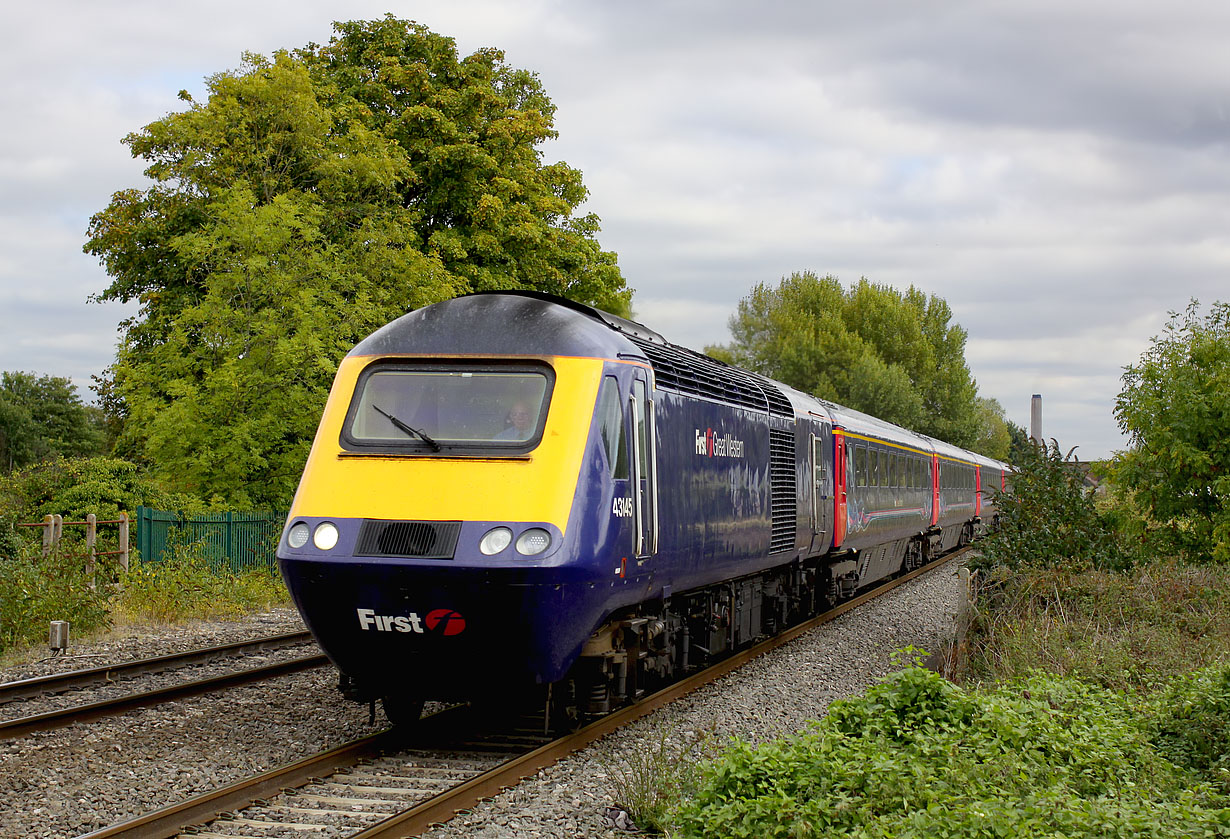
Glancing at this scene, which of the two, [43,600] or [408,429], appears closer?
[408,429]

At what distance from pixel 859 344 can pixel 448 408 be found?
47789 mm

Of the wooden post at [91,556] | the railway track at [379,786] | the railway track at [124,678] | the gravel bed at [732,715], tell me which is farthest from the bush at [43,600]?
the gravel bed at [732,715]

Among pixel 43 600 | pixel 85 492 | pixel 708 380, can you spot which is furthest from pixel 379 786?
pixel 85 492

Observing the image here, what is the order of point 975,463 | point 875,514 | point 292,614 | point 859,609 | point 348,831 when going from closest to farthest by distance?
point 348,831, point 292,614, point 859,609, point 875,514, point 975,463

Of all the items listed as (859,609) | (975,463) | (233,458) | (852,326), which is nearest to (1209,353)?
(859,609)

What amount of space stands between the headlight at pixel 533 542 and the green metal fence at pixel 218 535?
1313 centimetres

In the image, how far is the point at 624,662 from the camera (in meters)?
9.23

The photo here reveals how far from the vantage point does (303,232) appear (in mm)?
21797

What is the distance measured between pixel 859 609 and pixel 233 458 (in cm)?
1145

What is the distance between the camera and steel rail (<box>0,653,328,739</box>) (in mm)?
8590

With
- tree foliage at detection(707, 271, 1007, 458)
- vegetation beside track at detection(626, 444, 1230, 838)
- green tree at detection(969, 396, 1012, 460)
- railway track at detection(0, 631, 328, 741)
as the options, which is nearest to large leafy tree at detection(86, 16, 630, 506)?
railway track at detection(0, 631, 328, 741)

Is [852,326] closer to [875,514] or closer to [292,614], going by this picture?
[875,514]

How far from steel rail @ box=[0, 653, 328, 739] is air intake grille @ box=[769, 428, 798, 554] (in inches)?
209

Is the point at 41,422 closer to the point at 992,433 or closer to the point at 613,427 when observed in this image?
the point at 992,433
